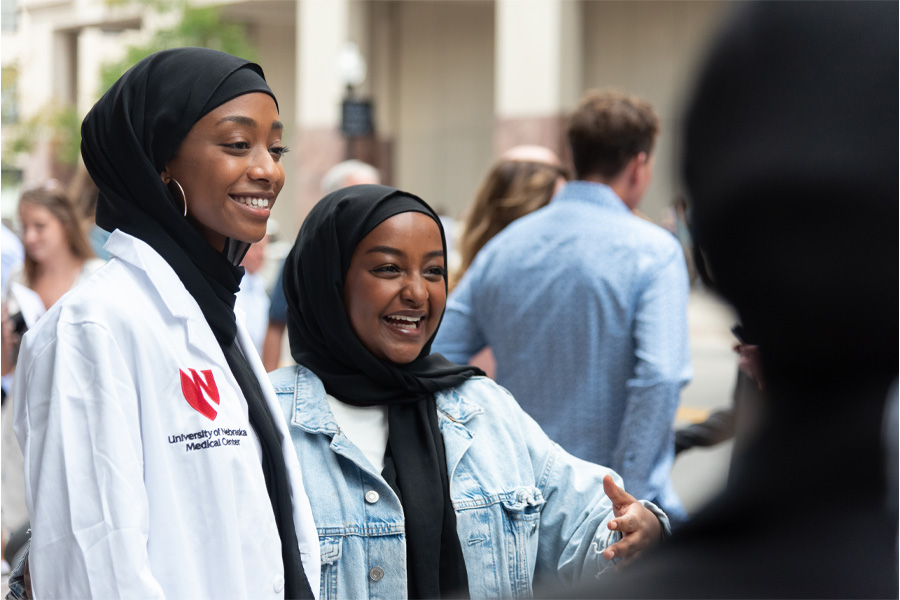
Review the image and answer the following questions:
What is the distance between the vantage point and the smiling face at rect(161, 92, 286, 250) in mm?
2053

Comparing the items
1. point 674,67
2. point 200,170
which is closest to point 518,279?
point 200,170

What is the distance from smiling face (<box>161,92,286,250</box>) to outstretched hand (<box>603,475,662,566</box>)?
91 centimetres

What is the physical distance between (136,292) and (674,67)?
2218cm

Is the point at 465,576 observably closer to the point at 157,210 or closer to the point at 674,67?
the point at 157,210

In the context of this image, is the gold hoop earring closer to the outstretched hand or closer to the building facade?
the outstretched hand

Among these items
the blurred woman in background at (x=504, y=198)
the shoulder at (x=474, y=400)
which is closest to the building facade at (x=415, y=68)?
the blurred woman in background at (x=504, y=198)

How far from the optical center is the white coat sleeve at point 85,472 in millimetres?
Answer: 1707

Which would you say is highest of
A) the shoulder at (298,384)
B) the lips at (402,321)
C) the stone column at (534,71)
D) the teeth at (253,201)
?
the stone column at (534,71)

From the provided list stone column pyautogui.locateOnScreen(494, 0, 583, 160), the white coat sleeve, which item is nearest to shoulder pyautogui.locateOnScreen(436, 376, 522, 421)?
the white coat sleeve

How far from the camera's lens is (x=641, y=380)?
3479mm

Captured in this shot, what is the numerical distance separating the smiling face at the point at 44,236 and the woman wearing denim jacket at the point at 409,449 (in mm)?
3126

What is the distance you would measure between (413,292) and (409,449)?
0.39 metres

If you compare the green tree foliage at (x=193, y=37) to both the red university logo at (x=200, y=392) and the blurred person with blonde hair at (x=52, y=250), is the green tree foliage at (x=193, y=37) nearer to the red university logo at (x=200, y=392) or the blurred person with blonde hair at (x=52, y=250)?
the blurred person with blonde hair at (x=52, y=250)

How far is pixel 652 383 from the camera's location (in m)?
3.46
